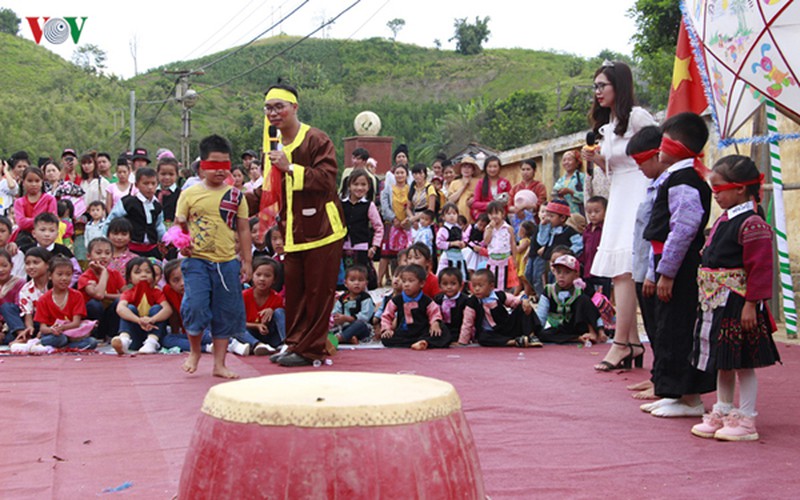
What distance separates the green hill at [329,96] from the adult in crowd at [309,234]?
2160cm

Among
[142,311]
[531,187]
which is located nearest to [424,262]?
[142,311]

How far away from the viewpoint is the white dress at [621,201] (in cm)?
542

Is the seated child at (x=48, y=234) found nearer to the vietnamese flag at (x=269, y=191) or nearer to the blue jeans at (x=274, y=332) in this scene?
the blue jeans at (x=274, y=332)

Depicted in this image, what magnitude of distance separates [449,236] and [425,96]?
67725 millimetres

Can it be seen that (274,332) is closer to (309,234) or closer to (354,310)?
(354,310)

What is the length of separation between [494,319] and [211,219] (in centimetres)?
295

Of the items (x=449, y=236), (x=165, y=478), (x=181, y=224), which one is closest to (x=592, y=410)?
(x=165, y=478)

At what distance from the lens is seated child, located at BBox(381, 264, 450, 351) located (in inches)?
296

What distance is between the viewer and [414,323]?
761 centimetres

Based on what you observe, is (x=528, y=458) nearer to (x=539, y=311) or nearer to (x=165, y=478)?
(x=165, y=478)

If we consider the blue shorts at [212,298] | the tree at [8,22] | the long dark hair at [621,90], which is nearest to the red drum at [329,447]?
the blue shorts at [212,298]

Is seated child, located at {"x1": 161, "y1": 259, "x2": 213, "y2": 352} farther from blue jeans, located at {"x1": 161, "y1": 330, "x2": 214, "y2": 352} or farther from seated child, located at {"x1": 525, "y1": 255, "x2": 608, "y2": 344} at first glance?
seated child, located at {"x1": 525, "y1": 255, "x2": 608, "y2": 344}

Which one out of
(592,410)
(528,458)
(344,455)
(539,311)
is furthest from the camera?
(539,311)

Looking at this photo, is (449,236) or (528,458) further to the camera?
(449,236)
